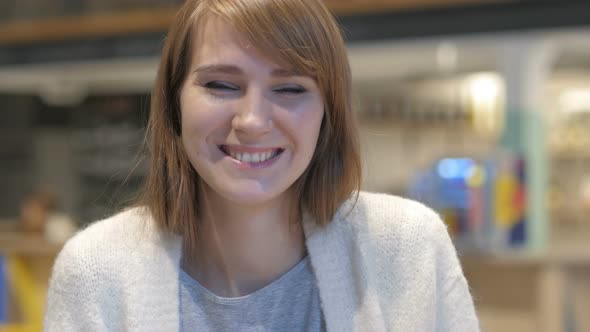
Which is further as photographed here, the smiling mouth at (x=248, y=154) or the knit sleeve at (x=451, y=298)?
the knit sleeve at (x=451, y=298)

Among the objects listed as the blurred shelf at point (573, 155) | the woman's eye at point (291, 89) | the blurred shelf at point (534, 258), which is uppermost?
the woman's eye at point (291, 89)

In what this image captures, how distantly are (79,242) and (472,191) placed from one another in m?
2.52

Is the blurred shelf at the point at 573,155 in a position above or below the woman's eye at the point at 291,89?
below

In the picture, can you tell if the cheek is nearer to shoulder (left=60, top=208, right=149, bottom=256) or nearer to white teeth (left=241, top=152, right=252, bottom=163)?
white teeth (left=241, top=152, right=252, bottom=163)

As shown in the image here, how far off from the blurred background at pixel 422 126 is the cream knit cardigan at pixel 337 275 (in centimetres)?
16

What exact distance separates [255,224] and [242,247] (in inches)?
2.1

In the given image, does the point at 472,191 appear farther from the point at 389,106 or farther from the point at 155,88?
the point at 389,106

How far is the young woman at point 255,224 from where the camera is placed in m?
1.17

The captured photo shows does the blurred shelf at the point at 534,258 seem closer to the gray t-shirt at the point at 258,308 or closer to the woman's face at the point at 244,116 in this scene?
the gray t-shirt at the point at 258,308

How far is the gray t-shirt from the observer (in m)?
1.30

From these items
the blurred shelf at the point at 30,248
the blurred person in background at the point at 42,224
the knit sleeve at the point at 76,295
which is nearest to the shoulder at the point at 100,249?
the knit sleeve at the point at 76,295

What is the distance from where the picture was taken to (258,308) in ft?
4.28

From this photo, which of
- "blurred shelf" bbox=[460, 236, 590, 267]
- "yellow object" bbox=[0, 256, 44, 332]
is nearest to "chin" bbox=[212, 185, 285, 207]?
"blurred shelf" bbox=[460, 236, 590, 267]

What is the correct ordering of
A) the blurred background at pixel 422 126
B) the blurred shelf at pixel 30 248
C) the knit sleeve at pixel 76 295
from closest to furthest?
1. the knit sleeve at pixel 76 295
2. the blurred background at pixel 422 126
3. the blurred shelf at pixel 30 248
